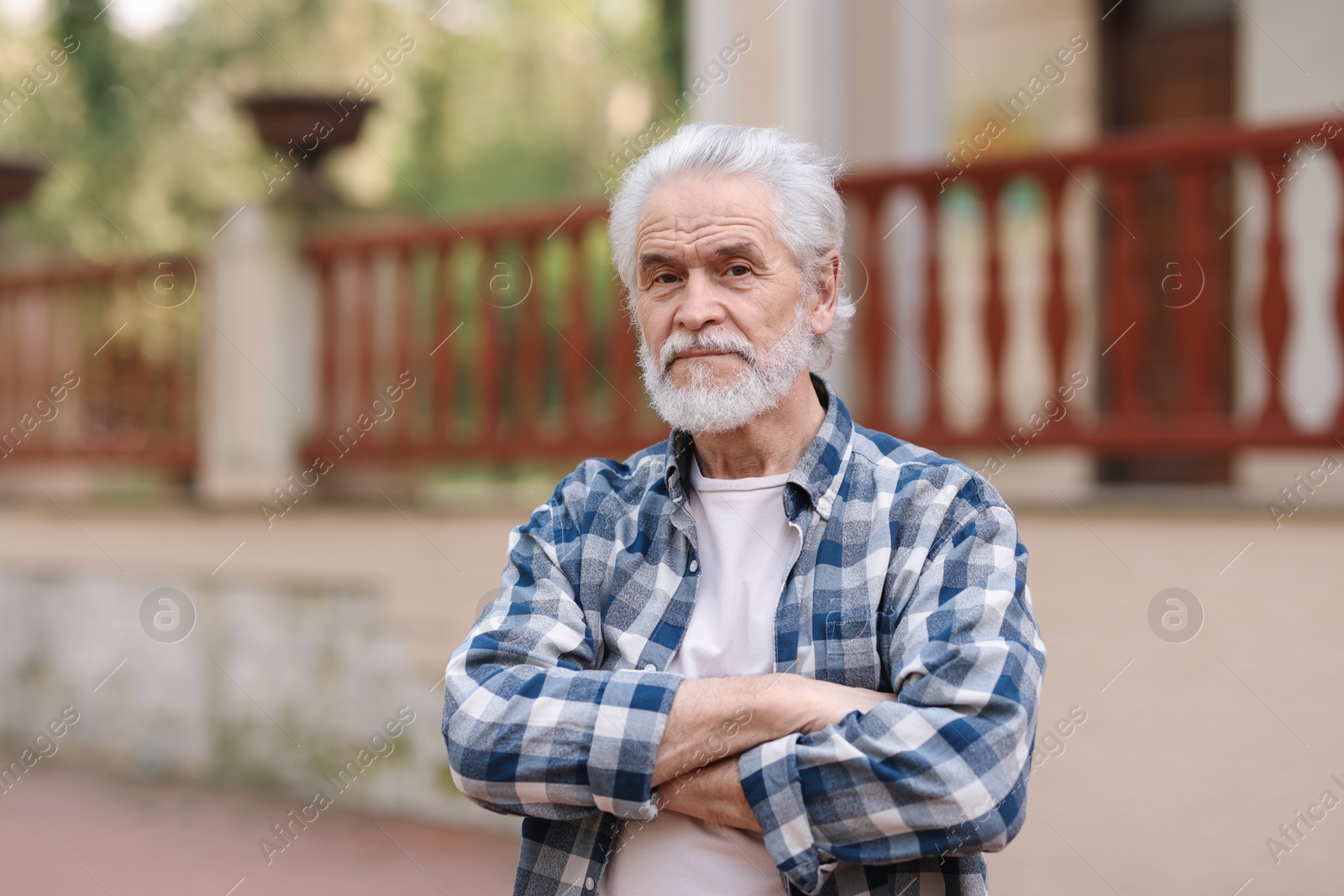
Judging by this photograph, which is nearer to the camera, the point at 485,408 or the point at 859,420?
the point at 859,420

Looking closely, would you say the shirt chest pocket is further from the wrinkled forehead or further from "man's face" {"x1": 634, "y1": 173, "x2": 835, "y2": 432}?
the wrinkled forehead

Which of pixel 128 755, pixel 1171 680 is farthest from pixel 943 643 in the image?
pixel 128 755

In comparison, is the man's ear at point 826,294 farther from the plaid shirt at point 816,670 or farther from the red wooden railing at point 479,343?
the red wooden railing at point 479,343

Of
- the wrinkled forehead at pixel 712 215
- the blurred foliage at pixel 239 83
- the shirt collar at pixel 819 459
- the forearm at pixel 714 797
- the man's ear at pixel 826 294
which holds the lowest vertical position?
the forearm at pixel 714 797

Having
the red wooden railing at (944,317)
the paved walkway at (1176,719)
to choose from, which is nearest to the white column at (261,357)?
the red wooden railing at (944,317)

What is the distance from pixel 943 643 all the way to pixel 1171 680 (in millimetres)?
2339

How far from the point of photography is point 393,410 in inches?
228

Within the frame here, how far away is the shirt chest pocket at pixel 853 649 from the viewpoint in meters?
1.80

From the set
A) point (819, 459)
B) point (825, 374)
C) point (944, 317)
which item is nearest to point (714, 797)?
point (819, 459)

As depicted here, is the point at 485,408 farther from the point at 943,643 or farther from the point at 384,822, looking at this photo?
the point at 943,643

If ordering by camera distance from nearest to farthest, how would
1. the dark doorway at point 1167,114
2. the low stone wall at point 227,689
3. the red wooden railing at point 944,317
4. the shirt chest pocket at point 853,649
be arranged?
the shirt chest pocket at point 853,649, the red wooden railing at point 944,317, the low stone wall at point 227,689, the dark doorway at point 1167,114

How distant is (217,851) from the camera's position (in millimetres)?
5137

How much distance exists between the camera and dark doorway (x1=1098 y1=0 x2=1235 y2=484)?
625 cm

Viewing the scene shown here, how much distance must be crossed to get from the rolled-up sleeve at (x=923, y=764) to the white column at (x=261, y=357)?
4755 millimetres
